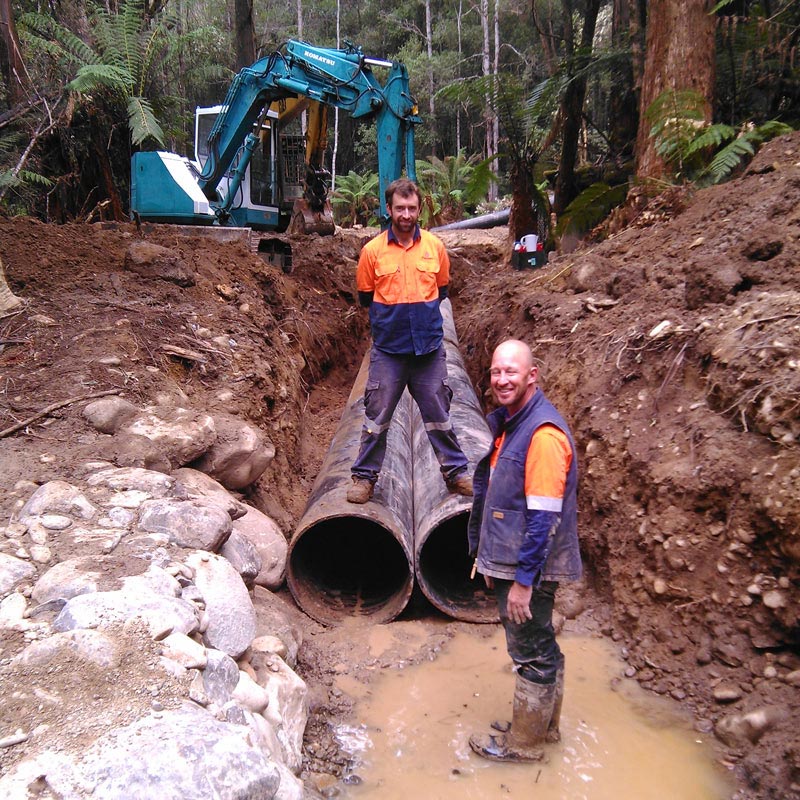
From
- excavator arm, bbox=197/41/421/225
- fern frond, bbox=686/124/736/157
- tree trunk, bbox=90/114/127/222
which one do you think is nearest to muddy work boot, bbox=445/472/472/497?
fern frond, bbox=686/124/736/157

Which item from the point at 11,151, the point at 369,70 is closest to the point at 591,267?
the point at 369,70

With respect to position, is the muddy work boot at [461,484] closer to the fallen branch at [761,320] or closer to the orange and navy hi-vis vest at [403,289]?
the orange and navy hi-vis vest at [403,289]

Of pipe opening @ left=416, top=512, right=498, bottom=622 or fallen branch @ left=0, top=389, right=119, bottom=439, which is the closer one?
fallen branch @ left=0, top=389, right=119, bottom=439

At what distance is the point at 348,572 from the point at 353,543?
0.33m

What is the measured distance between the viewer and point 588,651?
13.5 ft

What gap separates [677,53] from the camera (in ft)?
23.5

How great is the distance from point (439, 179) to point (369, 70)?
1282cm

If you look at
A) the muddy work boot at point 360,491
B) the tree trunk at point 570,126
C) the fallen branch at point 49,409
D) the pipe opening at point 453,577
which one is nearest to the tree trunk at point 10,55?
the fallen branch at point 49,409

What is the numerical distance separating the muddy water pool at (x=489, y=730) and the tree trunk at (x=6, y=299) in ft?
13.2

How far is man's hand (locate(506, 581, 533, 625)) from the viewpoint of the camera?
2.88 metres

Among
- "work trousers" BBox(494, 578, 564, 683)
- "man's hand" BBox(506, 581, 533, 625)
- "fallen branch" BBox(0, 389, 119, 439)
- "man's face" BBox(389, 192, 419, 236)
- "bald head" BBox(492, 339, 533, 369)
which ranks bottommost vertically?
"work trousers" BBox(494, 578, 564, 683)

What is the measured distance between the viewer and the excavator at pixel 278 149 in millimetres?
9102

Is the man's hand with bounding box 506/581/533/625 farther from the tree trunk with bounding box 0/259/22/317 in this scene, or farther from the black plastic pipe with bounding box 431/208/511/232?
the black plastic pipe with bounding box 431/208/511/232

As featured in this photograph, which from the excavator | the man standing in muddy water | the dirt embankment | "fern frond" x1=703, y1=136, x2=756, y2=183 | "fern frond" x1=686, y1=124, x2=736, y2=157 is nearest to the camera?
the man standing in muddy water
